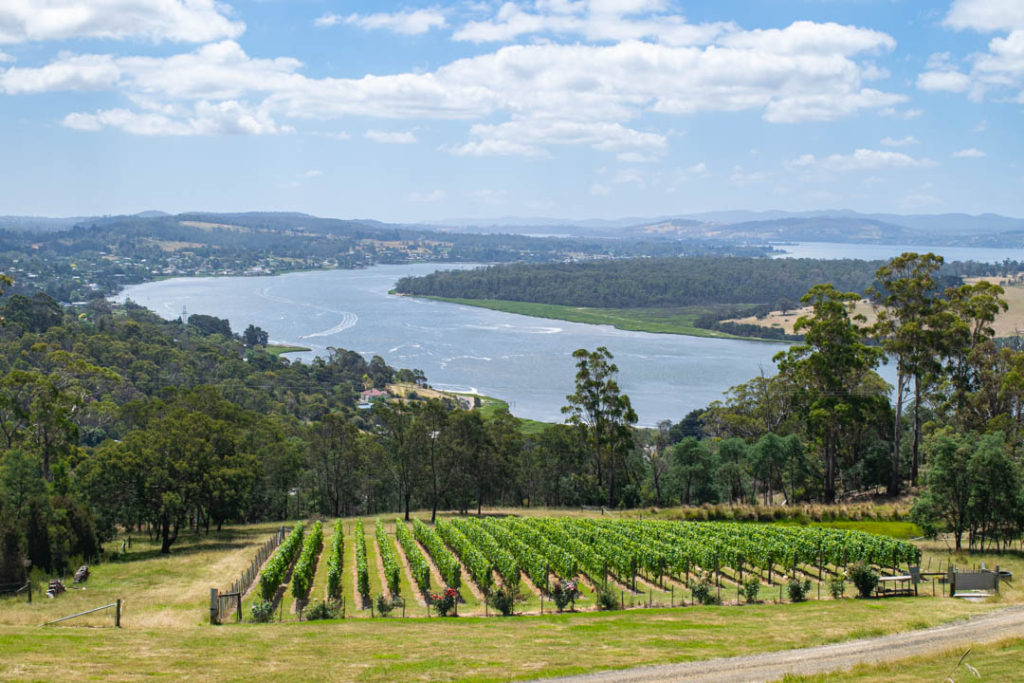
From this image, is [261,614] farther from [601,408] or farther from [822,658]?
[601,408]

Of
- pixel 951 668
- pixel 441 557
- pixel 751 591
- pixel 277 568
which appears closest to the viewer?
pixel 951 668

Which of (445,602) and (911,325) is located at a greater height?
(911,325)

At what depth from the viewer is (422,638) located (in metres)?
20.4

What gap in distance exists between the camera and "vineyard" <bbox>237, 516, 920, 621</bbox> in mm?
26094

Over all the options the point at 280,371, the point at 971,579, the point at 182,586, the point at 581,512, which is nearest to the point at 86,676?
the point at 182,586

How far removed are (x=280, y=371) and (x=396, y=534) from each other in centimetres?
8048

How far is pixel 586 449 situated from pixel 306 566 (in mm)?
36006

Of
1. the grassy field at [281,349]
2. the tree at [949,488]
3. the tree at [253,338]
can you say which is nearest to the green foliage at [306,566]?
the tree at [949,488]

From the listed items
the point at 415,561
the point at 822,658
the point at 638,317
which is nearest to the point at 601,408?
the point at 415,561

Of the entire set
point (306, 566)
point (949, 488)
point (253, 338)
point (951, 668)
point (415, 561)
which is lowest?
point (253, 338)

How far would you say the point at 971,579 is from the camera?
989 inches

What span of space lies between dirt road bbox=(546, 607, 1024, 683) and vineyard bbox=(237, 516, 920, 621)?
5.90m

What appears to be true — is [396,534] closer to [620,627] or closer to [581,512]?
[581,512]

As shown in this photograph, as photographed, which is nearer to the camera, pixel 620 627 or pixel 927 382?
pixel 620 627
